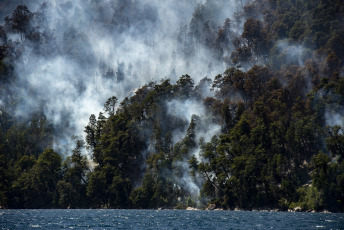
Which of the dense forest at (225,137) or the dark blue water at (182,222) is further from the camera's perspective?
the dense forest at (225,137)

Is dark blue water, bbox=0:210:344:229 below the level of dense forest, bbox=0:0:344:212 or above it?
below

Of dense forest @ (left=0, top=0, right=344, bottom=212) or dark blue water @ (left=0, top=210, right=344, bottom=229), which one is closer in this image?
dark blue water @ (left=0, top=210, right=344, bottom=229)

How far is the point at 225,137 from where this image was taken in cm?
11269

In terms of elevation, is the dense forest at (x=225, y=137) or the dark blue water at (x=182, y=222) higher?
the dense forest at (x=225, y=137)

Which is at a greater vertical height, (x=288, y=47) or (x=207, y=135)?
(x=288, y=47)

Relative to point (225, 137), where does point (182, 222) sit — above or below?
below

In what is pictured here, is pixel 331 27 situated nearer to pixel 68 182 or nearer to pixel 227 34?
pixel 227 34

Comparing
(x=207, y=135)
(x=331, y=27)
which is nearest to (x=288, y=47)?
(x=331, y=27)

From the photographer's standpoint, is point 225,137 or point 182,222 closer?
point 182,222

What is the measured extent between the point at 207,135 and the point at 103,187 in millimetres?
36466

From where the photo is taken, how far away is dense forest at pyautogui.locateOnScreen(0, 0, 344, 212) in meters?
100

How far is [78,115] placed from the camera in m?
183

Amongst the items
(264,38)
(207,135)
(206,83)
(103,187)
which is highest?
(264,38)

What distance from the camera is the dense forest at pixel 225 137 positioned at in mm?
100312
